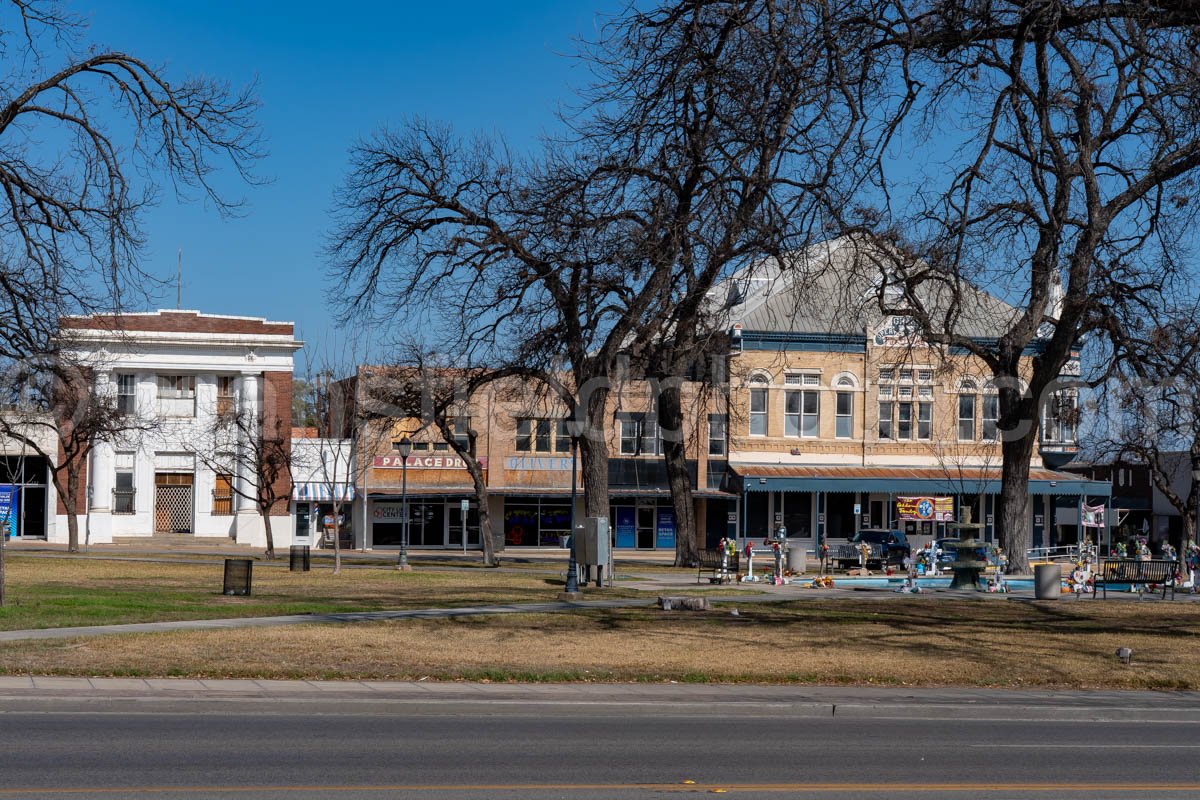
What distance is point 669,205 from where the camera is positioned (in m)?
20.1

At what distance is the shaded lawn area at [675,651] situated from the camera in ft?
56.4

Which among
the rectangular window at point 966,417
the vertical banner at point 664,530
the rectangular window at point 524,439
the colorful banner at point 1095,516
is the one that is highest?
the rectangular window at point 966,417

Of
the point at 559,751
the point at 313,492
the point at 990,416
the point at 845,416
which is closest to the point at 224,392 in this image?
the point at 313,492

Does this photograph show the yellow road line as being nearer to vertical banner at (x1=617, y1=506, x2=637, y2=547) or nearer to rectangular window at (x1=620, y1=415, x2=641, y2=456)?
rectangular window at (x1=620, y1=415, x2=641, y2=456)

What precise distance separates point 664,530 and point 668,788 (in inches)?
2374

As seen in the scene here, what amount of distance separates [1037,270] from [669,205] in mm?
9632

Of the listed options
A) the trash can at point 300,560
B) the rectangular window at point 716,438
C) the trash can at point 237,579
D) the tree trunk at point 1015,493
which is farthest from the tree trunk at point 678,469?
the rectangular window at point 716,438

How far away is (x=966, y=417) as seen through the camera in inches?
2509

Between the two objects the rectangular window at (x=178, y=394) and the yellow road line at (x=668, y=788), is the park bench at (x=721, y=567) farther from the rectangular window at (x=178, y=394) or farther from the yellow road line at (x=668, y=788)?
the rectangular window at (x=178, y=394)

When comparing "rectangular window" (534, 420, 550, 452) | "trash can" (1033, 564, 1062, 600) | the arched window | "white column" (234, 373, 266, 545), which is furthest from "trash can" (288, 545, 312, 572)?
the arched window

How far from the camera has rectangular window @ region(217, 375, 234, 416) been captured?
219 ft

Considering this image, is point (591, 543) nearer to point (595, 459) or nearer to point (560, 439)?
point (595, 459)

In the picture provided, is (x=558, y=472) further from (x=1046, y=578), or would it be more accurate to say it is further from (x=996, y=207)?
(x=996, y=207)

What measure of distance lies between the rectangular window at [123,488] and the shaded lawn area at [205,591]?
22690mm
